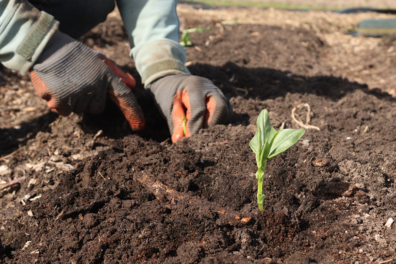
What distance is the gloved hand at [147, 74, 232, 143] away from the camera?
204 centimetres

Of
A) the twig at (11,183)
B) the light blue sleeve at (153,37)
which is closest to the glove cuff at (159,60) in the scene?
the light blue sleeve at (153,37)

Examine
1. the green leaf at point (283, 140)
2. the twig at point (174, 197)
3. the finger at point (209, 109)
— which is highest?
the green leaf at point (283, 140)

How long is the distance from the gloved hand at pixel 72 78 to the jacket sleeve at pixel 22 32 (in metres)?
0.05

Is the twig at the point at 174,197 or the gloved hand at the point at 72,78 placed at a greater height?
the gloved hand at the point at 72,78

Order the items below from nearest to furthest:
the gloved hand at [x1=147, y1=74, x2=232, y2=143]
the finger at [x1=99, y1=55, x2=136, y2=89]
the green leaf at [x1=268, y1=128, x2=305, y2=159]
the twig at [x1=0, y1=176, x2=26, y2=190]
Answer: the green leaf at [x1=268, y1=128, x2=305, y2=159] → the twig at [x1=0, y1=176, x2=26, y2=190] → the gloved hand at [x1=147, y1=74, x2=232, y2=143] → the finger at [x1=99, y1=55, x2=136, y2=89]

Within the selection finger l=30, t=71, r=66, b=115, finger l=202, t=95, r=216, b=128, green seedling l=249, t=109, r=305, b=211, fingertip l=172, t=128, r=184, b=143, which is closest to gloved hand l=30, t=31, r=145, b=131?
finger l=30, t=71, r=66, b=115

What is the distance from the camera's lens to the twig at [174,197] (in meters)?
1.37

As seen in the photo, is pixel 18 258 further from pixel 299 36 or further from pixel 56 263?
pixel 299 36

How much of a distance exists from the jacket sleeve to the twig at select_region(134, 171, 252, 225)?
100 centimetres

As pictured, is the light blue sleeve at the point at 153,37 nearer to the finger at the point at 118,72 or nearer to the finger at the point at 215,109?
the finger at the point at 118,72

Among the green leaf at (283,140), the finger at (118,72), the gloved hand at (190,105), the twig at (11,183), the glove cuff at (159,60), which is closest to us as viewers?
the green leaf at (283,140)

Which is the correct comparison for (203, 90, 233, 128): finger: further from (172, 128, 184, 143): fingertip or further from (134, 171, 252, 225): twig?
(134, 171, 252, 225): twig

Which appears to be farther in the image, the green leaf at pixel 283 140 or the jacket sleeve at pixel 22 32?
the jacket sleeve at pixel 22 32

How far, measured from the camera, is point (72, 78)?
1996mm
